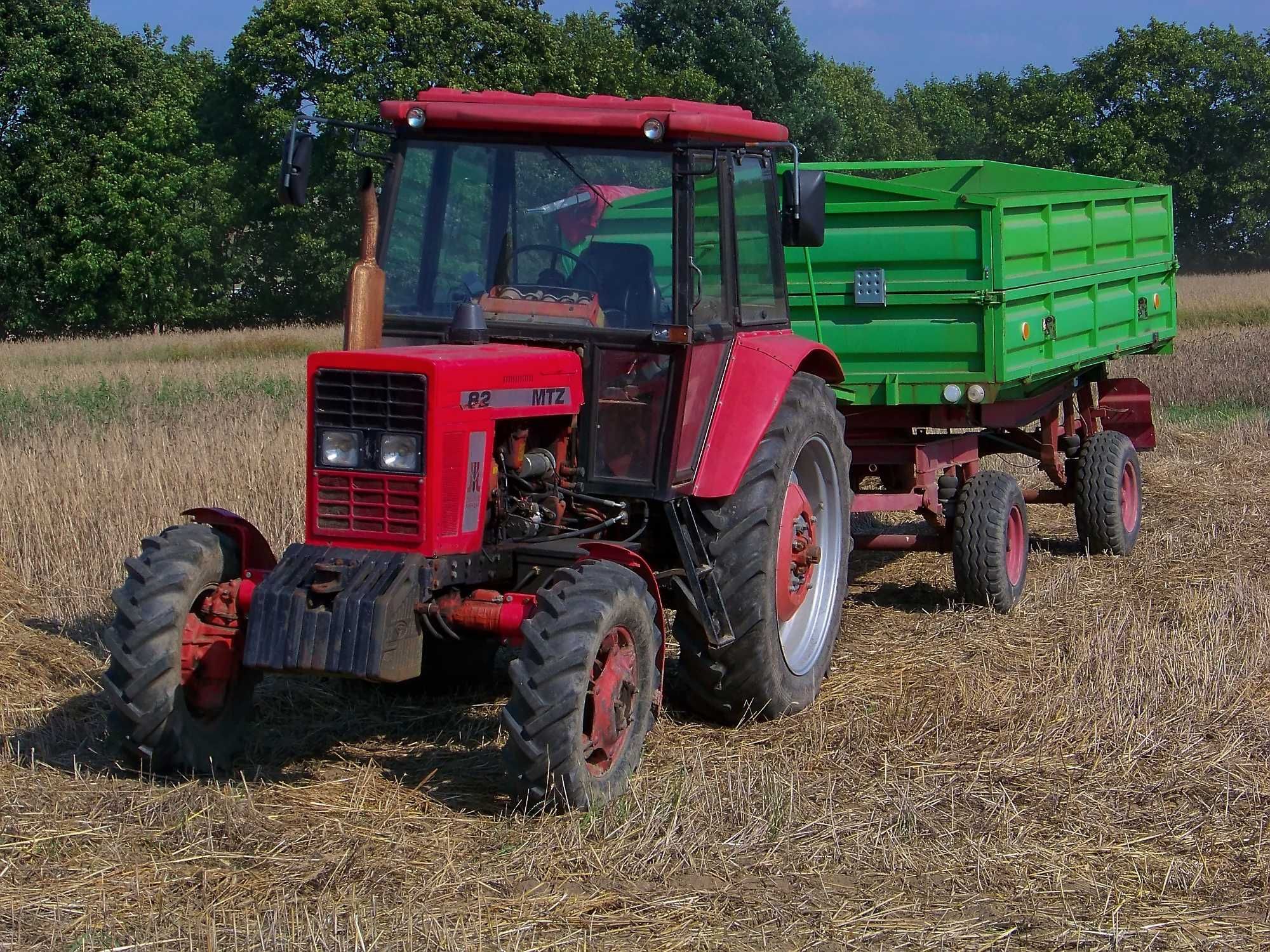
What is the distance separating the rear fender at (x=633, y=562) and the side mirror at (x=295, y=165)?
1.55m

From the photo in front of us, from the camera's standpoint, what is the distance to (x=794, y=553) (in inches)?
243

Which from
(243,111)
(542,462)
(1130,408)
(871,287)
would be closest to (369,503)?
(542,462)

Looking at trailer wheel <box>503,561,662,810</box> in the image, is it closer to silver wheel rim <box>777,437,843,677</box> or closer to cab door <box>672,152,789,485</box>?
cab door <box>672,152,789,485</box>

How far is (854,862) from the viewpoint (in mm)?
4457

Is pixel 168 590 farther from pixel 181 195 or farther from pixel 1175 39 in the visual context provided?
pixel 1175 39

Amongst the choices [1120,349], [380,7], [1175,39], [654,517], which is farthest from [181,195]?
[1175,39]

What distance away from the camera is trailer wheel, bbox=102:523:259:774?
483 centimetres

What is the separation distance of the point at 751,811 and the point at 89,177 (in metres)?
29.4

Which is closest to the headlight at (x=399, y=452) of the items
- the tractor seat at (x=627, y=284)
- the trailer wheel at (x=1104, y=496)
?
the tractor seat at (x=627, y=284)

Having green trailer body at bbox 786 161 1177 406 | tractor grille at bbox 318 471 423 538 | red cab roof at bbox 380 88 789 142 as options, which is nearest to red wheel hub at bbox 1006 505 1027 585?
green trailer body at bbox 786 161 1177 406

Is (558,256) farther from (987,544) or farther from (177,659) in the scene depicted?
(987,544)

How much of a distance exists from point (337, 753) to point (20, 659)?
6.39ft

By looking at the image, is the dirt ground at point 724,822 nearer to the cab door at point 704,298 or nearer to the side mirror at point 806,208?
the cab door at point 704,298

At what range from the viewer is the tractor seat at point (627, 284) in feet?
17.7
